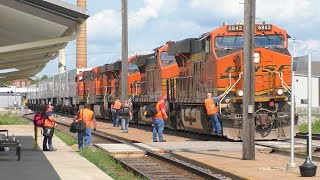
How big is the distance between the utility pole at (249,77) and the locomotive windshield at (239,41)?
6768 millimetres

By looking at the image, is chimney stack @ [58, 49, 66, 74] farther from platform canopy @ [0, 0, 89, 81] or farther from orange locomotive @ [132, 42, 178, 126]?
platform canopy @ [0, 0, 89, 81]

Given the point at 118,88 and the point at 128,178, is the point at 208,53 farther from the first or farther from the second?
the point at 118,88

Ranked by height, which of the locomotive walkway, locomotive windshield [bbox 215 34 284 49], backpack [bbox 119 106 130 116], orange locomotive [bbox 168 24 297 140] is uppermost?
locomotive windshield [bbox 215 34 284 49]

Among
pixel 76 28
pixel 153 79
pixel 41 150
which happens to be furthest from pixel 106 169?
pixel 153 79

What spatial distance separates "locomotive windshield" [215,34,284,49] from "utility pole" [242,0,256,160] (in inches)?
266

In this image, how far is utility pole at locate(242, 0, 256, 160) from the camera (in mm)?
14867

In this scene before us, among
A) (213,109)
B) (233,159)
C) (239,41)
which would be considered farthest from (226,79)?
(233,159)

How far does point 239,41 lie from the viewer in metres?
21.9

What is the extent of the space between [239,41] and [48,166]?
378 inches

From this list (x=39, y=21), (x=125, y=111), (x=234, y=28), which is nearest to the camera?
(x=39, y=21)

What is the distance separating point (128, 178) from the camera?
44.4 feet

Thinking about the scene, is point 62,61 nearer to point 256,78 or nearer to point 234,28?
point 234,28

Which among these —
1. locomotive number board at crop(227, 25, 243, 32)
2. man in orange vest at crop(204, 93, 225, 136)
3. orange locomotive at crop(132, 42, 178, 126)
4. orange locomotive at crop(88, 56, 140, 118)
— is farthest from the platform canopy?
orange locomotive at crop(88, 56, 140, 118)

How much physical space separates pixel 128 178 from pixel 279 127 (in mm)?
8974
